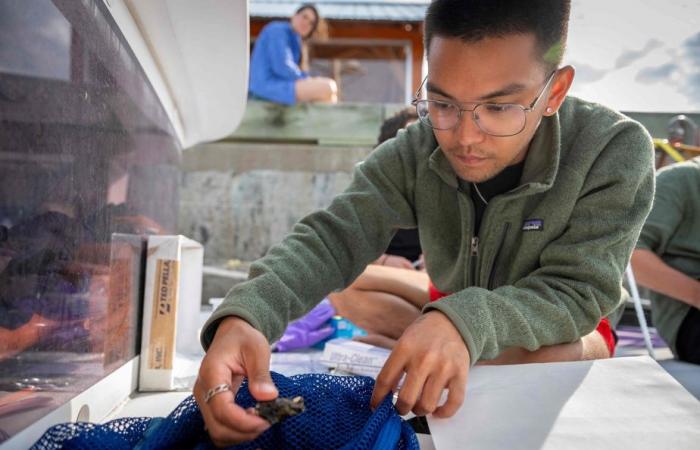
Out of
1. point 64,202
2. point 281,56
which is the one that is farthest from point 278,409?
point 281,56

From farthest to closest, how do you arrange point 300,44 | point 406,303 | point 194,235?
1. point 300,44
2. point 194,235
3. point 406,303

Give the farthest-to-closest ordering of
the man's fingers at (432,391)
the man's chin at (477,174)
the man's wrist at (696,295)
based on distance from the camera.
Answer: the man's wrist at (696,295) → the man's chin at (477,174) → the man's fingers at (432,391)

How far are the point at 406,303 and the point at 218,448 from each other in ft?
4.42

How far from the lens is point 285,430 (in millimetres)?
743

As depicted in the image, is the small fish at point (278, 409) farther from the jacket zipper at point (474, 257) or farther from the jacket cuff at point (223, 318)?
the jacket zipper at point (474, 257)

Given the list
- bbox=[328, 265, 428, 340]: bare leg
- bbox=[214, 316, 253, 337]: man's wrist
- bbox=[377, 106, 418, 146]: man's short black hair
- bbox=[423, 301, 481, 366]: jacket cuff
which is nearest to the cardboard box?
bbox=[214, 316, 253, 337]: man's wrist

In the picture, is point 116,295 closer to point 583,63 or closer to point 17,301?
point 17,301

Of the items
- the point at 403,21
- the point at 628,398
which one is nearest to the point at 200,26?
the point at 628,398

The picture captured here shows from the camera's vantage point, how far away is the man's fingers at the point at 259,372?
708mm

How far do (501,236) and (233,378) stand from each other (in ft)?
2.08

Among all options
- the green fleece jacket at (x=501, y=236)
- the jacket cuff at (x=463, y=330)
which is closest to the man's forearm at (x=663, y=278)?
the green fleece jacket at (x=501, y=236)

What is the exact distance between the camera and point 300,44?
5.04m

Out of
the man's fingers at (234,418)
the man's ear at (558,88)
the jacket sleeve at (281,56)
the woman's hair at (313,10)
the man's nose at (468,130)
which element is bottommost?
the man's fingers at (234,418)

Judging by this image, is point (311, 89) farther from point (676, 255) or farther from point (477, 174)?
point (477, 174)
